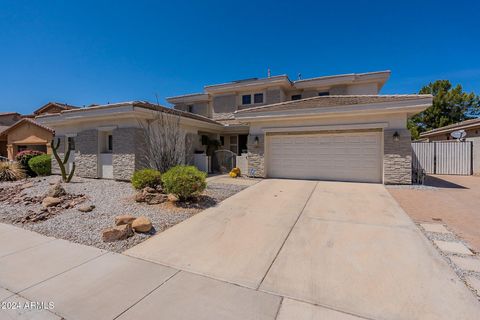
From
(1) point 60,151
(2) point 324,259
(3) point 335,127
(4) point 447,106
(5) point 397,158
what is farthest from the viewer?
(4) point 447,106

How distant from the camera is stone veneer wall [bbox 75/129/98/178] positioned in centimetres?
1196

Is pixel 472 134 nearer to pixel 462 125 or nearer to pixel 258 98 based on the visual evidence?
pixel 462 125

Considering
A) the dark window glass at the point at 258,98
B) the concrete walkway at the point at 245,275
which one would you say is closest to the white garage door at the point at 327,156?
the concrete walkway at the point at 245,275

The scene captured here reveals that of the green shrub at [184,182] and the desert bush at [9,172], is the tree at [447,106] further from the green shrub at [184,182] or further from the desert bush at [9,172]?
the desert bush at [9,172]

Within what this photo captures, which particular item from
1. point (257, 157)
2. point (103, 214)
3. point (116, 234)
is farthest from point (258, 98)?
point (116, 234)

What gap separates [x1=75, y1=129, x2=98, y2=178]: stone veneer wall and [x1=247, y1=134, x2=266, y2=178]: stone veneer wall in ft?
28.0

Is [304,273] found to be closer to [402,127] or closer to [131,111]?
[402,127]

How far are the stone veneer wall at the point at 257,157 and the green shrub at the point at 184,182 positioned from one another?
5.35 metres

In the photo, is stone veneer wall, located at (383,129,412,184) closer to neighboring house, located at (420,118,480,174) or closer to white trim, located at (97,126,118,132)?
neighboring house, located at (420,118,480,174)

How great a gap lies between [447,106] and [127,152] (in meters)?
38.5

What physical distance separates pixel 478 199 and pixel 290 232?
24.3 ft

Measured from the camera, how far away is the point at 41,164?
13586mm

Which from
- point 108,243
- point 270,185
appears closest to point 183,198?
point 108,243

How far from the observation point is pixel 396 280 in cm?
300
